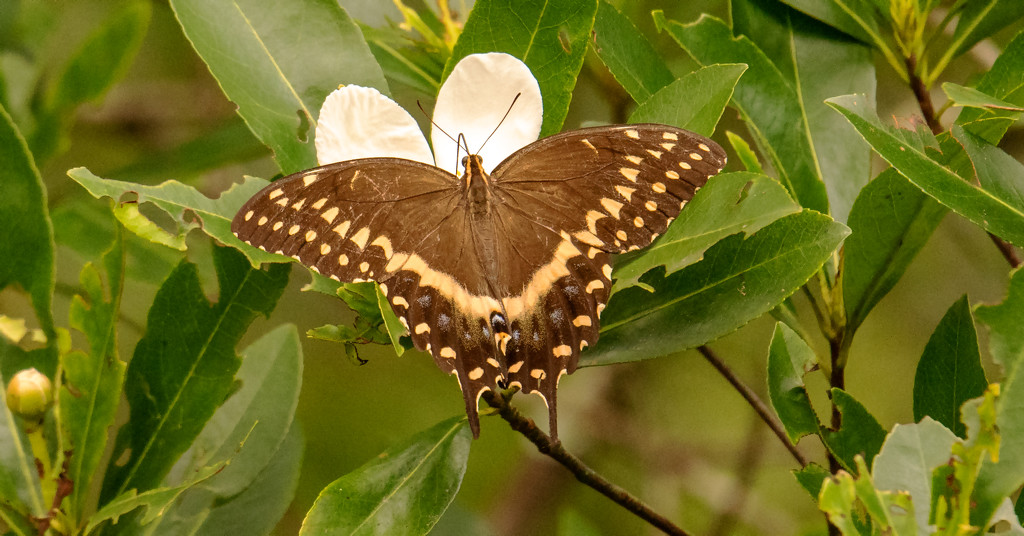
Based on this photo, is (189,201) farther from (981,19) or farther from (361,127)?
(981,19)

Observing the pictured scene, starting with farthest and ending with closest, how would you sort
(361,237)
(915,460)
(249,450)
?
(249,450) → (361,237) → (915,460)

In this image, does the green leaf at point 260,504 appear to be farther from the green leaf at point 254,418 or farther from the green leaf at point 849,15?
the green leaf at point 849,15

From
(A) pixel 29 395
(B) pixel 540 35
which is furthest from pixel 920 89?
(A) pixel 29 395

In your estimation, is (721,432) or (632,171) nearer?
(632,171)

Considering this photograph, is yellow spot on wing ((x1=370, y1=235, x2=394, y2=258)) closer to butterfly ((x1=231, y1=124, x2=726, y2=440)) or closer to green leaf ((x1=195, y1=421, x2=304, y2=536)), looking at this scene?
butterfly ((x1=231, y1=124, x2=726, y2=440))

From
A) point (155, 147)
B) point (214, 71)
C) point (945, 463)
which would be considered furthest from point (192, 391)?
point (155, 147)

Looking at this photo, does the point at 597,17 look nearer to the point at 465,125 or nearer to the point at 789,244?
the point at 465,125

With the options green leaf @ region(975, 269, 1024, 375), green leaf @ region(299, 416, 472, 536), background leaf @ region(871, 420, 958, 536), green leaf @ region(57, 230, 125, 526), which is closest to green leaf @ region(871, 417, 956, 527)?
background leaf @ region(871, 420, 958, 536)
